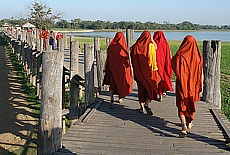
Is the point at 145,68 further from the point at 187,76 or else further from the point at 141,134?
the point at 141,134

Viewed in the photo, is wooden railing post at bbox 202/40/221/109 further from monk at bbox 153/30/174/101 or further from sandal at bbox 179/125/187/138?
sandal at bbox 179/125/187/138

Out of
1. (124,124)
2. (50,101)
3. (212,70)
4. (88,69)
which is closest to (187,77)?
(124,124)

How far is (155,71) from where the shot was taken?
643 cm

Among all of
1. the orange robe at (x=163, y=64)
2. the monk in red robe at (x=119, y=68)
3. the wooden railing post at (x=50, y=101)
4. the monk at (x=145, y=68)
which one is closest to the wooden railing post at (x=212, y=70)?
the orange robe at (x=163, y=64)

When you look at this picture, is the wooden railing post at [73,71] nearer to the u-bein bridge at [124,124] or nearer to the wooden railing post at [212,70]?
the u-bein bridge at [124,124]

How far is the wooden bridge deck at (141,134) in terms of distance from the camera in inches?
176

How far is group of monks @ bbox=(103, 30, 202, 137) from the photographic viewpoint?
16.9ft

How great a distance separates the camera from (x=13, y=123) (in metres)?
10.3

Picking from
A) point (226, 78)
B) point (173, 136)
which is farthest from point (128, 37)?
point (226, 78)

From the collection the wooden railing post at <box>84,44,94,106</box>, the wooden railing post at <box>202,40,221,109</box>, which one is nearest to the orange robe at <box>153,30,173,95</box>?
the wooden railing post at <box>202,40,221,109</box>

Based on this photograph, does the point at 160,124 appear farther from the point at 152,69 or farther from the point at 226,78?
the point at 226,78

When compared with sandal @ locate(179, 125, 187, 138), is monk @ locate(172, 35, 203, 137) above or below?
above

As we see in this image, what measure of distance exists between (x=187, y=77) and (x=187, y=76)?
1 cm

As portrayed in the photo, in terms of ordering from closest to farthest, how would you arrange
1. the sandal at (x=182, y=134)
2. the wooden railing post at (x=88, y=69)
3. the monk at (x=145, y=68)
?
1. the sandal at (x=182, y=134)
2. the monk at (x=145, y=68)
3. the wooden railing post at (x=88, y=69)
